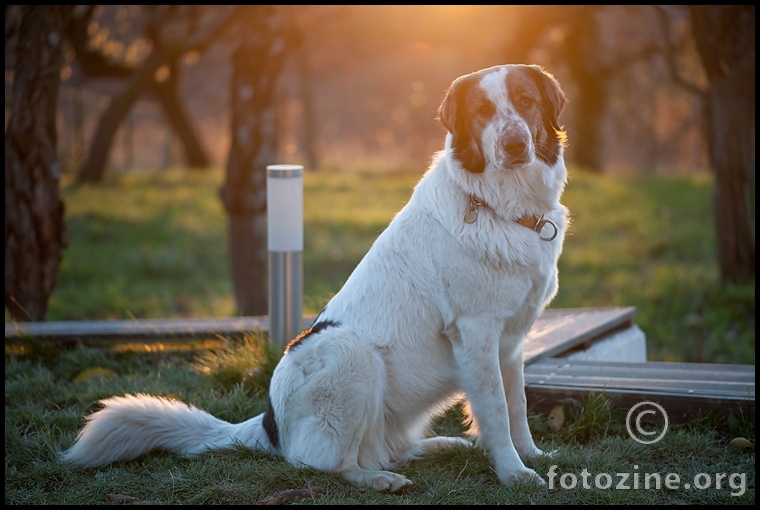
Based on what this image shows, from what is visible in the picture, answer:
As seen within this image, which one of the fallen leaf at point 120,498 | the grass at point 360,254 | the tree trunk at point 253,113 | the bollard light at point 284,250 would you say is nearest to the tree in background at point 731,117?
the grass at point 360,254

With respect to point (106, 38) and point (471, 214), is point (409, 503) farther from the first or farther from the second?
point (106, 38)

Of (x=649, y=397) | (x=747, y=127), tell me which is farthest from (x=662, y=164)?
(x=649, y=397)

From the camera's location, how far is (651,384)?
12.1 feet

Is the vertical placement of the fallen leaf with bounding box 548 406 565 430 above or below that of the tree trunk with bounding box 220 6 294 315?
below

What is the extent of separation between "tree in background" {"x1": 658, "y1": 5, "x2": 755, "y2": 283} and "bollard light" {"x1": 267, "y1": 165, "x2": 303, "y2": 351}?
4656 mm

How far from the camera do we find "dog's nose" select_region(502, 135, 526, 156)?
2.83m

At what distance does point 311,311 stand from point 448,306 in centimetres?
328

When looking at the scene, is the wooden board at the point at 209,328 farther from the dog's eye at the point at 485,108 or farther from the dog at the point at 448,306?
the dog's eye at the point at 485,108

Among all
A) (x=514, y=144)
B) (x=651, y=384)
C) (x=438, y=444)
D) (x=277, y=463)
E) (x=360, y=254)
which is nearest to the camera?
(x=514, y=144)

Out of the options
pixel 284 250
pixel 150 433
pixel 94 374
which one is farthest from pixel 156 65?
pixel 150 433

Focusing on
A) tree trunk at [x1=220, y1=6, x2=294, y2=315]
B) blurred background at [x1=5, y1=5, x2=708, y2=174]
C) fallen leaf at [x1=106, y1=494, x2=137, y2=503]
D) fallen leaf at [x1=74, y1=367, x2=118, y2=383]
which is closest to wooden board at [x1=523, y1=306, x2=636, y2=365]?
blurred background at [x1=5, y1=5, x2=708, y2=174]

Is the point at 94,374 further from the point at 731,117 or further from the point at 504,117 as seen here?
the point at 731,117

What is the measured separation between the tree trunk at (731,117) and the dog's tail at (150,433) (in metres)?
5.49

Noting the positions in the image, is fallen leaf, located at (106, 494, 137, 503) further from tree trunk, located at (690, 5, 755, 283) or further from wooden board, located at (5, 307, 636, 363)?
tree trunk, located at (690, 5, 755, 283)
